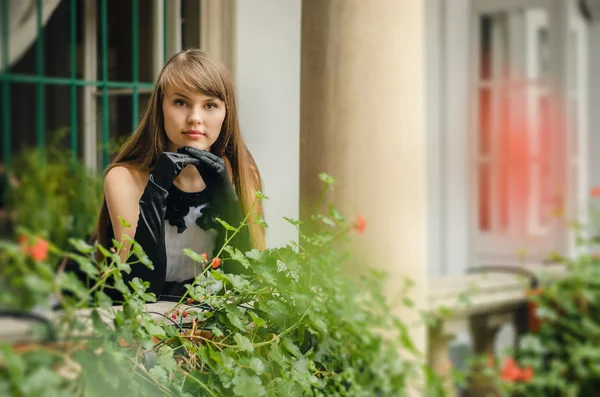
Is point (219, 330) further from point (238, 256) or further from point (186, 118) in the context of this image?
point (186, 118)

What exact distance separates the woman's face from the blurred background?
0.07m

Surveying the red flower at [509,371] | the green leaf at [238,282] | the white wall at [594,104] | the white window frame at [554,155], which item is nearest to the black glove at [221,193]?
the green leaf at [238,282]

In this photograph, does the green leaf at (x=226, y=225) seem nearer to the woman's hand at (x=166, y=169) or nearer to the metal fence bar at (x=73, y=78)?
the woman's hand at (x=166, y=169)

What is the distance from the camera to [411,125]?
2.70m

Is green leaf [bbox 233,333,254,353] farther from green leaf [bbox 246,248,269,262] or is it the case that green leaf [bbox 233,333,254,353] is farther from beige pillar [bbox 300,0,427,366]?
beige pillar [bbox 300,0,427,366]

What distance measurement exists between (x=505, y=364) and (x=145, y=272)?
248 centimetres

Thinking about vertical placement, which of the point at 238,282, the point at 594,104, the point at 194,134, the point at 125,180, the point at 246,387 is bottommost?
the point at 246,387

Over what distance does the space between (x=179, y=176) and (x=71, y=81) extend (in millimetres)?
317

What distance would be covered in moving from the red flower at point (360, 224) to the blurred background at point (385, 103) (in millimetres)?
66

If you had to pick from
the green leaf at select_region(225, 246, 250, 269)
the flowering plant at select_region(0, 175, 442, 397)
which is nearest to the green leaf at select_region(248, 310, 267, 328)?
the flowering plant at select_region(0, 175, 442, 397)

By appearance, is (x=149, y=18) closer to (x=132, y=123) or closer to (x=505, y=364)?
(x=132, y=123)

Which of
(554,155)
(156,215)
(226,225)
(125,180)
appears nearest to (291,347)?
(226,225)

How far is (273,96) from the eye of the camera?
83.2 inches

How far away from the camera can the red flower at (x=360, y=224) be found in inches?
89.8
